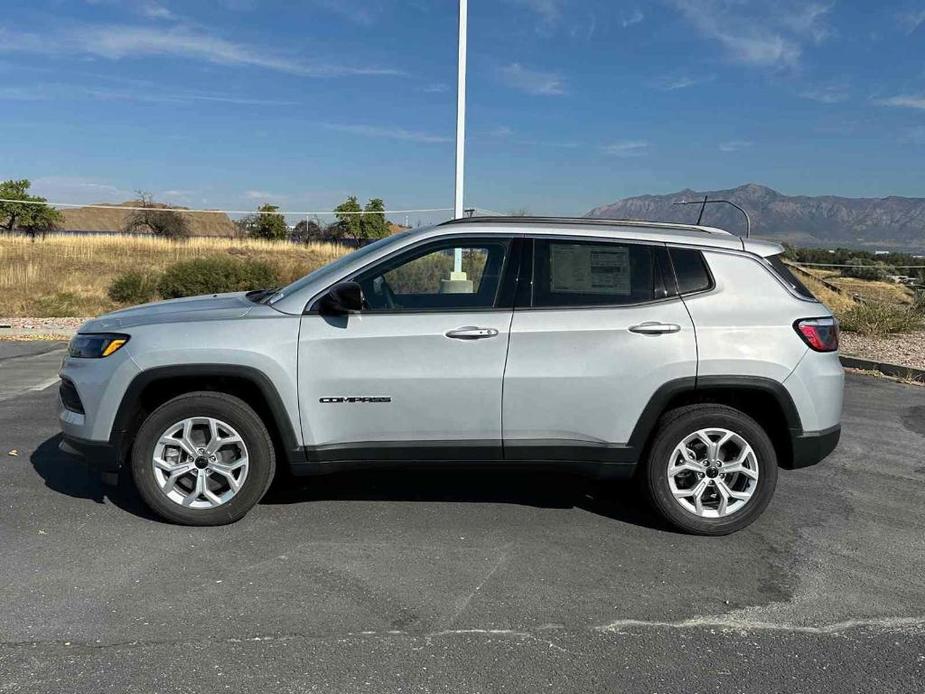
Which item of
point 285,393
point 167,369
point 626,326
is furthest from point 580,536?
point 167,369

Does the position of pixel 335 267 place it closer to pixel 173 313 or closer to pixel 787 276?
pixel 173 313

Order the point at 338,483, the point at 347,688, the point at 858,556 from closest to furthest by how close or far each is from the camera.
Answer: the point at 347,688
the point at 858,556
the point at 338,483

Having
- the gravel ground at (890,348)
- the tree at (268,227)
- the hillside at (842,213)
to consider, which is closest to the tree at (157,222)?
the tree at (268,227)

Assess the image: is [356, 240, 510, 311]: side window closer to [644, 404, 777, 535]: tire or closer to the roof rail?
the roof rail

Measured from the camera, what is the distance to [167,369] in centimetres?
424

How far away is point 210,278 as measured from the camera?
67.7 feet


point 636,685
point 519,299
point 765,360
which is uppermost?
point 519,299

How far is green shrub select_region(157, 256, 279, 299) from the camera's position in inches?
801

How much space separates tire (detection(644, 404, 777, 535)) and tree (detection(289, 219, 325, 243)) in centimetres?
2960

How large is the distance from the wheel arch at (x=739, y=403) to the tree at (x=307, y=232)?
29.5 metres

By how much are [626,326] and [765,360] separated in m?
0.81

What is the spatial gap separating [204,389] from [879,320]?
11.5 metres

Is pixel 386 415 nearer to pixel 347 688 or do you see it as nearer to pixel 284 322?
pixel 284 322

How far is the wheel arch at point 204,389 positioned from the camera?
423 cm
